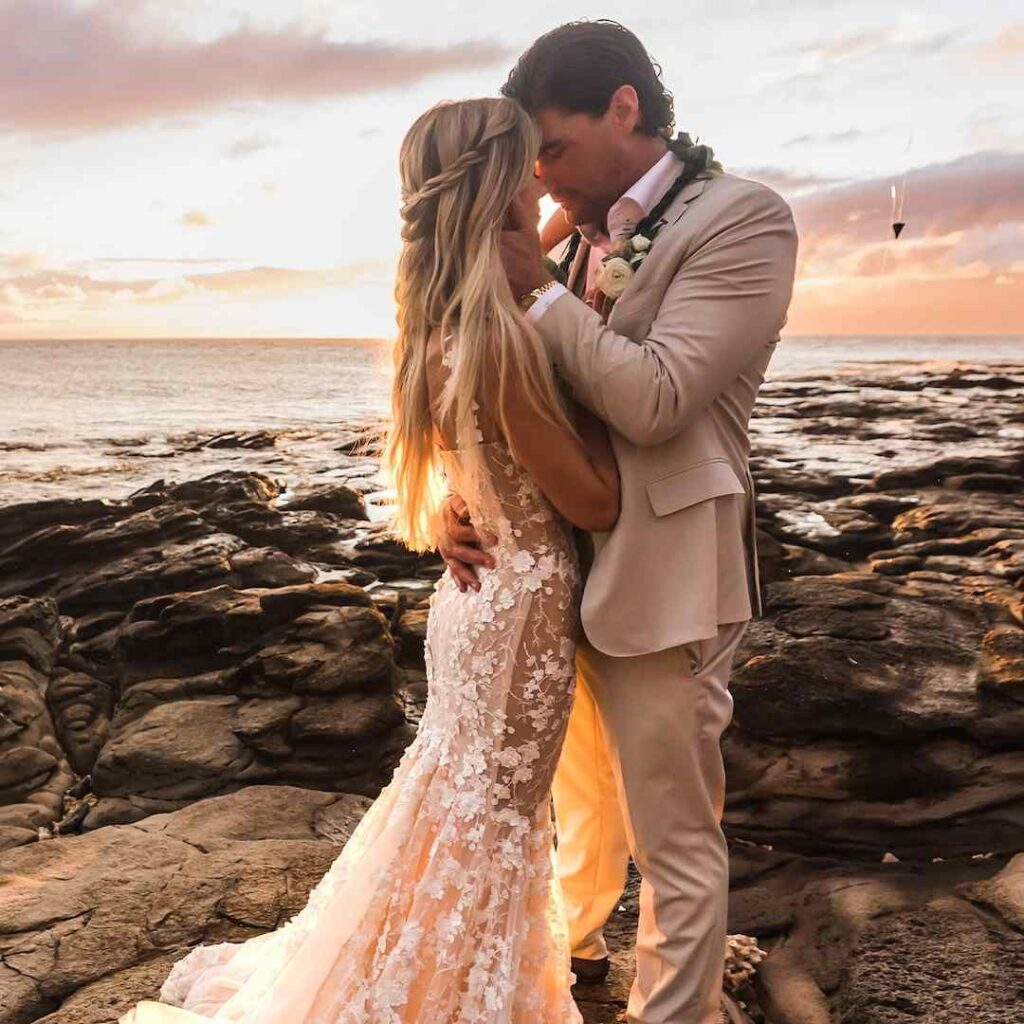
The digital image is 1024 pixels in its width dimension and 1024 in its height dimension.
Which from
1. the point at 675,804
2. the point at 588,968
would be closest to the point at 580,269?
the point at 675,804

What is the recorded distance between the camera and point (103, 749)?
5543 mm

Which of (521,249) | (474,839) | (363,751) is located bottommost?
(363,751)

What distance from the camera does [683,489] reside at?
2432mm

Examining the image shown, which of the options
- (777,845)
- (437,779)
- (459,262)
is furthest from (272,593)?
(459,262)

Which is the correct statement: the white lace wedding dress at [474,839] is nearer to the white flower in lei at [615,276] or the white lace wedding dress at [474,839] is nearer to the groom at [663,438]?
the groom at [663,438]

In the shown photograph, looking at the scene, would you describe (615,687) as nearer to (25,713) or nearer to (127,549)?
(25,713)

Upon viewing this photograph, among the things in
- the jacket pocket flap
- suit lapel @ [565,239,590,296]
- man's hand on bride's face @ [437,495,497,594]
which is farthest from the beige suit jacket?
suit lapel @ [565,239,590,296]

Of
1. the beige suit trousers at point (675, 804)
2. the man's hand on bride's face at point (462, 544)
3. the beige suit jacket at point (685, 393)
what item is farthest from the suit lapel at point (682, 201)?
the beige suit trousers at point (675, 804)

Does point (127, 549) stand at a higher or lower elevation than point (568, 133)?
lower

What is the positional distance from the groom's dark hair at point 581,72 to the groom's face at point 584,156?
3cm

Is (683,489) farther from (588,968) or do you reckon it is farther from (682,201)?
(588,968)

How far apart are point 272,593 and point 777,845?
3726 mm

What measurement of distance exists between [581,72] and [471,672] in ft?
5.33

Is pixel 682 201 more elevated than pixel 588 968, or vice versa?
pixel 682 201
